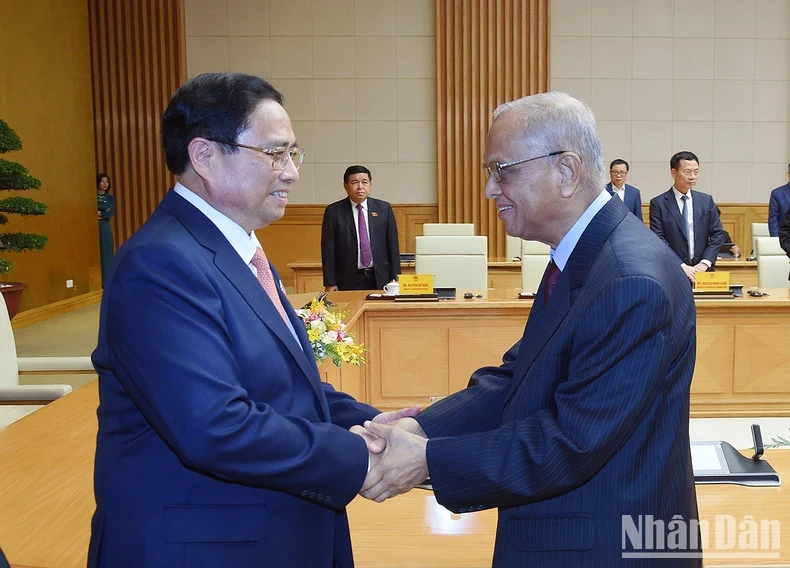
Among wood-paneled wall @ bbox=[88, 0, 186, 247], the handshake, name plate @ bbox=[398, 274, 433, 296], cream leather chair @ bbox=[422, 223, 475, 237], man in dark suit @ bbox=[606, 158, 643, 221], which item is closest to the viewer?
the handshake

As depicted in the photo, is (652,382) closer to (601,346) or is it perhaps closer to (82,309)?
(601,346)

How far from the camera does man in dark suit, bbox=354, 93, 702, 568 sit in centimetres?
129

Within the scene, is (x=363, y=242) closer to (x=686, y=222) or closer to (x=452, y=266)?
(x=452, y=266)

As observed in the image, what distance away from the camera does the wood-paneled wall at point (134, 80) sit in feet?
35.4

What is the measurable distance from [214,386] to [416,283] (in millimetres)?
3986

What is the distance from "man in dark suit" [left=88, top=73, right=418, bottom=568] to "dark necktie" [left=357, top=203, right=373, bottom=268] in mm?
5038

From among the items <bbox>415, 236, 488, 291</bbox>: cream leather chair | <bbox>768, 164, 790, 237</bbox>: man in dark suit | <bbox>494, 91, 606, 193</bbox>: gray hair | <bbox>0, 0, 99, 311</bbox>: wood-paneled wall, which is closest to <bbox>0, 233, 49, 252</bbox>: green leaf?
<bbox>0, 0, 99, 311</bbox>: wood-paneled wall

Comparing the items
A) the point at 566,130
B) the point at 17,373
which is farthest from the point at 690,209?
the point at 566,130

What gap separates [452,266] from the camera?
243 inches

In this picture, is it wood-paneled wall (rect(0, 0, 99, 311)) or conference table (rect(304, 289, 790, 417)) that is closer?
conference table (rect(304, 289, 790, 417))

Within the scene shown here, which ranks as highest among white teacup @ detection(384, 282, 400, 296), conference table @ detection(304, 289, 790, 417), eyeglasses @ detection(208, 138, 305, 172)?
eyeglasses @ detection(208, 138, 305, 172)

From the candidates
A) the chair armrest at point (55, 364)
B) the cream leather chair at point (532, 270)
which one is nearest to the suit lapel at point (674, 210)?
the cream leather chair at point (532, 270)

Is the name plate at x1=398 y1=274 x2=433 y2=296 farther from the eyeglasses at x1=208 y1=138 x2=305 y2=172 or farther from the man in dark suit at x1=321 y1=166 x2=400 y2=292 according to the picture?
the eyeglasses at x1=208 y1=138 x2=305 y2=172

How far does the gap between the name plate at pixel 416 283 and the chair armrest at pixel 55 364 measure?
7.31 feet
